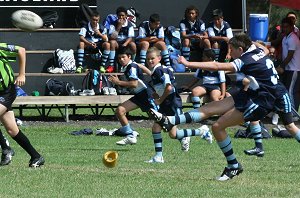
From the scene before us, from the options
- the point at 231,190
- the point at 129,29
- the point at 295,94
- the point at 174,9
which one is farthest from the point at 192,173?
the point at 174,9

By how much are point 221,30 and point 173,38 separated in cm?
118

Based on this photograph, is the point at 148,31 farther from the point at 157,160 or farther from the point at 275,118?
the point at 157,160

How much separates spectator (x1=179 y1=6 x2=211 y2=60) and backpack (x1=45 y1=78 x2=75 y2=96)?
9.46 feet

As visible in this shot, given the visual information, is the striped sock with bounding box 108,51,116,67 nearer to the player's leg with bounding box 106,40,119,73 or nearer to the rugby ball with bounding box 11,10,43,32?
the player's leg with bounding box 106,40,119,73

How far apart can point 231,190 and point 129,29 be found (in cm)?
1226

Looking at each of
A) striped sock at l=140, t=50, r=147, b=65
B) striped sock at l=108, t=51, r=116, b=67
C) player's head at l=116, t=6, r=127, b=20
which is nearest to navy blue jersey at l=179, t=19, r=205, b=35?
striped sock at l=140, t=50, r=147, b=65

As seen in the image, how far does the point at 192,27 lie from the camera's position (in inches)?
906

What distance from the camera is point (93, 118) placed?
22.2 m

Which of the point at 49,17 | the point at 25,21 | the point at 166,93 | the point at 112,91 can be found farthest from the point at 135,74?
the point at 49,17

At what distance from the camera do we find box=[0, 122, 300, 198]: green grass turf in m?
10.4

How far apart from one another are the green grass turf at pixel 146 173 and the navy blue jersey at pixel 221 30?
5975 mm

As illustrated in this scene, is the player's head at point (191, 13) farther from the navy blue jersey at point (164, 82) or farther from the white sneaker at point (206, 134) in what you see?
the navy blue jersey at point (164, 82)

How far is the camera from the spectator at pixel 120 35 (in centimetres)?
2245

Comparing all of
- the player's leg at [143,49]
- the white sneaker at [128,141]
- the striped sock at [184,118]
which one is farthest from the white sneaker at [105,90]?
the striped sock at [184,118]
